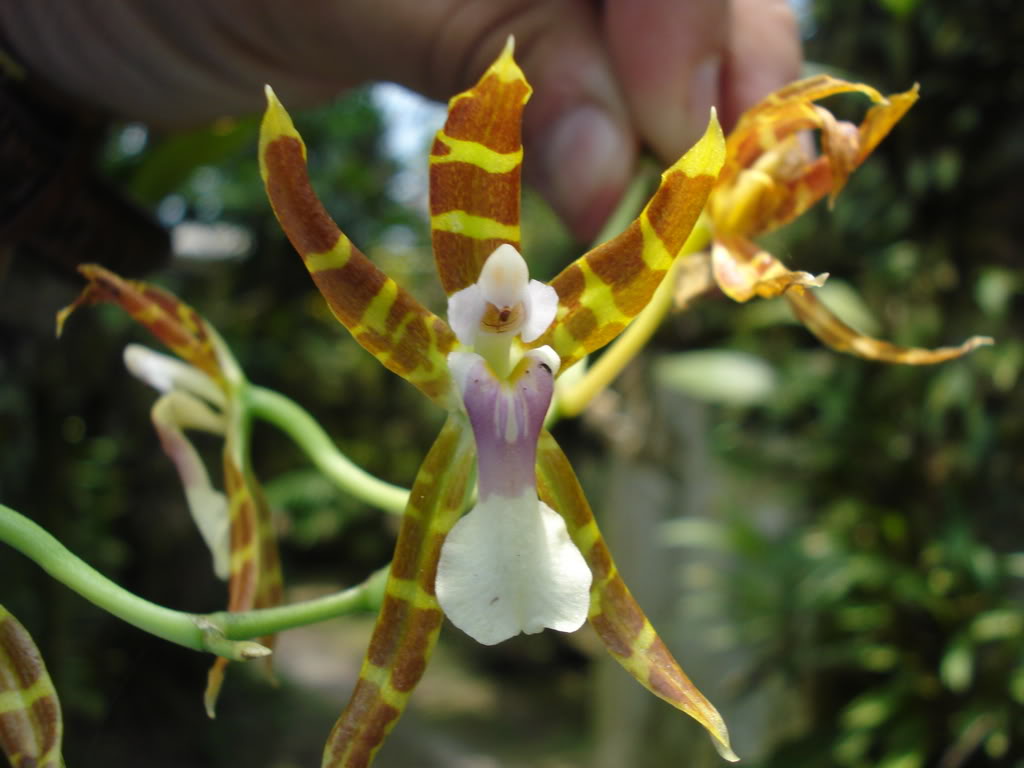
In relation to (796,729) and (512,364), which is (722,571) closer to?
(796,729)

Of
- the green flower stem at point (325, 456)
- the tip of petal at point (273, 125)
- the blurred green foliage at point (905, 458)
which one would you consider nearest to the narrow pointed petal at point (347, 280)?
the tip of petal at point (273, 125)

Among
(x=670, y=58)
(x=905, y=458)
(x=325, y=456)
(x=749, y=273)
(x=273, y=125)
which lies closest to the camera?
(x=273, y=125)

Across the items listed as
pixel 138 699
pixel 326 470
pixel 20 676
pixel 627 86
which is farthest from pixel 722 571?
pixel 20 676

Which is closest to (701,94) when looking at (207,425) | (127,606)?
(207,425)

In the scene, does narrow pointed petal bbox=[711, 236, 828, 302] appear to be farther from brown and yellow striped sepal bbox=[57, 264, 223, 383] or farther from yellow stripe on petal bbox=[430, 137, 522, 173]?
brown and yellow striped sepal bbox=[57, 264, 223, 383]

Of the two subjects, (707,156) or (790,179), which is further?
(790,179)

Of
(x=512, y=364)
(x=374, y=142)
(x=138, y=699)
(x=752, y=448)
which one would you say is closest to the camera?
(x=512, y=364)

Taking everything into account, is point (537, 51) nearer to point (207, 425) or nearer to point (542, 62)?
point (542, 62)
